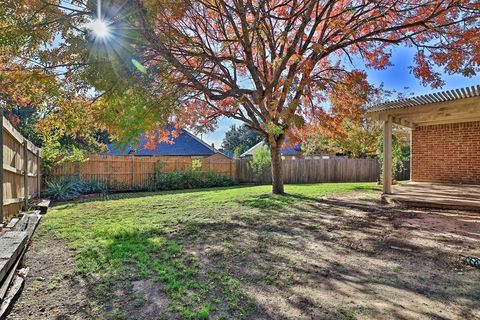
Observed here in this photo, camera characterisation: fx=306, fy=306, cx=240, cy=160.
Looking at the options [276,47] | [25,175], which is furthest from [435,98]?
[25,175]

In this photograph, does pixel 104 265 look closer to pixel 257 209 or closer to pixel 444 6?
pixel 257 209

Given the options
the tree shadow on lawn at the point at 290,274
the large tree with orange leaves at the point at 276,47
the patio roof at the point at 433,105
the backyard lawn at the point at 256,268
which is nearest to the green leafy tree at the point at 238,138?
the large tree with orange leaves at the point at 276,47

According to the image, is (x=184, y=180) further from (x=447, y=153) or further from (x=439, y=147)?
(x=447, y=153)

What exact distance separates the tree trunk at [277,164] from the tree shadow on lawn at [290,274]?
4.96 meters

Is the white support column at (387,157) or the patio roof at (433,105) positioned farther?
the white support column at (387,157)

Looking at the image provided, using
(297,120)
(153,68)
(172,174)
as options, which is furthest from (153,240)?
(172,174)

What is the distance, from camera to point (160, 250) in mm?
4195

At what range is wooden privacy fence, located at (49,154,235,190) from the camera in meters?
12.3

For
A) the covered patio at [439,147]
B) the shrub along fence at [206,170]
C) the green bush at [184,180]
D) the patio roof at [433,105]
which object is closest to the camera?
the patio roof at [433,105]

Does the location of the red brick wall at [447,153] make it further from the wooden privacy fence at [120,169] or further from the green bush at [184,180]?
the wooden privacy fence at [120,169]

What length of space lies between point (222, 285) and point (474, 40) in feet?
26.4

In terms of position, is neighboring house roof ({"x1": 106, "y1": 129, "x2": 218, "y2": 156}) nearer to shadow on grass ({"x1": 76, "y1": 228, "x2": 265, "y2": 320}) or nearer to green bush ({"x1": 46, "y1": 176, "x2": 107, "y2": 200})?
green bush ({"x1": 46, "y1": 176, "x2": 107, "y2": 200})

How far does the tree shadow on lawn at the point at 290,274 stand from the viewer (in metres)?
2.54

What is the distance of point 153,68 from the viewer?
6.96 metres
